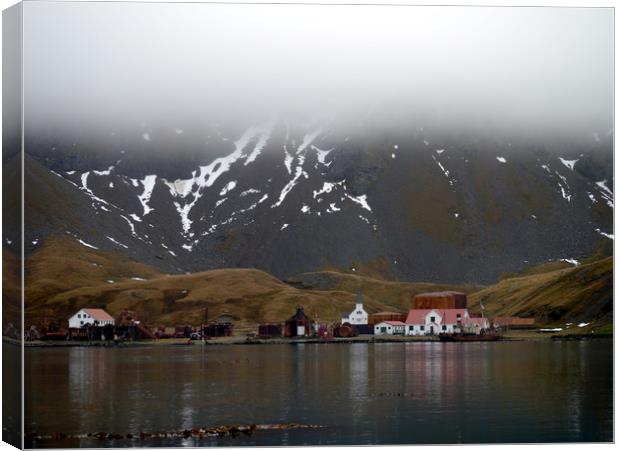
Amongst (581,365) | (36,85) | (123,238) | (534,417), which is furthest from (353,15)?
(123,238)

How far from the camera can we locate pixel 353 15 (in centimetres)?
3912

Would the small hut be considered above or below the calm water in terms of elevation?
above

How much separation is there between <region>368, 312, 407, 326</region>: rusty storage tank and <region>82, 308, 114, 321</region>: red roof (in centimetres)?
1251

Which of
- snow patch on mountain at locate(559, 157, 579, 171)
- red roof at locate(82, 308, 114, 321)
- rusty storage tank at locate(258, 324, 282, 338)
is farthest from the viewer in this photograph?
rusty storage tank at locate(258, 324, 282, 338)

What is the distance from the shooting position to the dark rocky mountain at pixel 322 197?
47188 mm

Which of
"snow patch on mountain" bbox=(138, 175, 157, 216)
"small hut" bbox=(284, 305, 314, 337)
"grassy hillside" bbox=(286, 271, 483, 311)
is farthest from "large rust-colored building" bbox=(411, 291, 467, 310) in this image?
"small hut" bbox=(284, 305, 314, 337)

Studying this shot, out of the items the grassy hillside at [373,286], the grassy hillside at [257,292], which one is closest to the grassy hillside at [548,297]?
the grassy hillside at [257,292]

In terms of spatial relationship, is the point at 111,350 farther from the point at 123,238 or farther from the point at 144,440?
the point at 144,440

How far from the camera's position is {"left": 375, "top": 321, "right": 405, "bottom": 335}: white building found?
6978 cm

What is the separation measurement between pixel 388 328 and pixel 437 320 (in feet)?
31.3

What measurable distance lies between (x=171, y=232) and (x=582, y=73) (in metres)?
42.1

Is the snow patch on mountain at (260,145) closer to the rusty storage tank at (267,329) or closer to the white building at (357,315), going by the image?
the white building at (357,315)

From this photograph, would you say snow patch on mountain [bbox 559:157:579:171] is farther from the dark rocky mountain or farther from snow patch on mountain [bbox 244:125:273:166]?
snow patch on mountain [bbox 244:125:273:166]

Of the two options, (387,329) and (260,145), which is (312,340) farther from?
(260,145)
